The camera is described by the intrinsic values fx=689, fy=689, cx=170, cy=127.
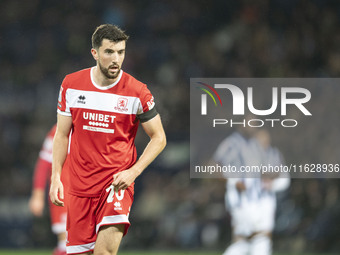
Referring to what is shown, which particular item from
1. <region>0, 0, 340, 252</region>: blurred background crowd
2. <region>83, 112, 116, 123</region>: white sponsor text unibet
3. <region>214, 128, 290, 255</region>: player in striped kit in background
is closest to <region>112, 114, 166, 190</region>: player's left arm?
<region>83, 112, 116, 123</region>: white sponsor text unibet

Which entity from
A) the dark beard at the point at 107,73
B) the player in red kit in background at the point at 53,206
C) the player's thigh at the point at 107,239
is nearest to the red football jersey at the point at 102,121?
the dark beard at the point at 107,73

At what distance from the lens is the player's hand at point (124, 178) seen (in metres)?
5.00

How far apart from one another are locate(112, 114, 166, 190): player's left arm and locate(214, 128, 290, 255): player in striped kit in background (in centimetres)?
476

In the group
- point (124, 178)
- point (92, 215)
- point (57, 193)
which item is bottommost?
point (92, 215)

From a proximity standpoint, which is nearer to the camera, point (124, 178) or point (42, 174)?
point (124, 178)

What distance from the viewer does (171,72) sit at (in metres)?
13.9

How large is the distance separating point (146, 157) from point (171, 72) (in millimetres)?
8877

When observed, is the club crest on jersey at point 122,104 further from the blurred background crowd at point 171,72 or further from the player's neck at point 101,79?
the blurred background crowd at point 171,72

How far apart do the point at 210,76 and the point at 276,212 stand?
10.4 ft

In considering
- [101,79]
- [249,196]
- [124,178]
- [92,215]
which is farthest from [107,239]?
[249,196]

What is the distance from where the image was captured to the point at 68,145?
542cm

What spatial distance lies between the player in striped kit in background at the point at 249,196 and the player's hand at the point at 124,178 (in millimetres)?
4997

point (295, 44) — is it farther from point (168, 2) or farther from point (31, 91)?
point (31, 91)

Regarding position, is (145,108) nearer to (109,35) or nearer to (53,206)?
(109,35)
